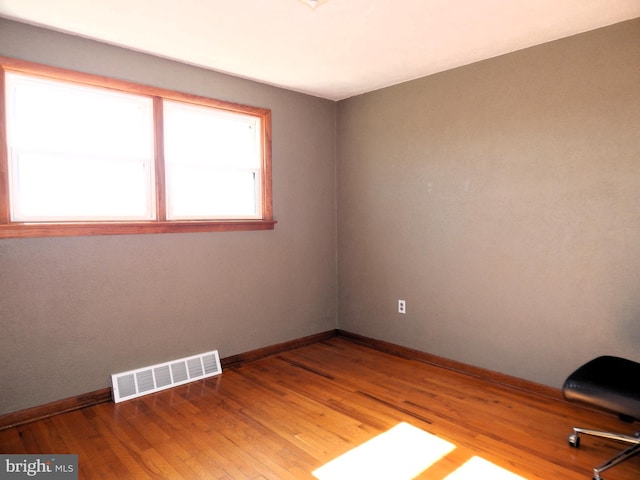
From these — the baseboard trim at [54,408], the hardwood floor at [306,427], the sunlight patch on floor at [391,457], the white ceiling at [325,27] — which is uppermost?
the white ceiling at [325,27]

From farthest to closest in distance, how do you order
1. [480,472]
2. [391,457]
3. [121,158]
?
1. [121,158]
2. [391,457]
3. [480,472]

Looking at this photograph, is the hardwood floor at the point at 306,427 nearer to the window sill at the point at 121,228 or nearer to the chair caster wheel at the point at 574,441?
the chair caster wheel at the point at 574,441

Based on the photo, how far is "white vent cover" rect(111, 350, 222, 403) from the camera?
285cm

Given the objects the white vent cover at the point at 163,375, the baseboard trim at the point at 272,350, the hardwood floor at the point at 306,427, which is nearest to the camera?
the hardwood floor at the point at 306,427

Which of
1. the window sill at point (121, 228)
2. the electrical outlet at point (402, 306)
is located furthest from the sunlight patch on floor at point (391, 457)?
the window sill at point (121, 228)

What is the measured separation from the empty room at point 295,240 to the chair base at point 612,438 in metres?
0.02

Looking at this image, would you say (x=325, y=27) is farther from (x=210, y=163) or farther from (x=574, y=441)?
(x=574, y=441)

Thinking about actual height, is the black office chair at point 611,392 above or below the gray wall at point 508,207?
below

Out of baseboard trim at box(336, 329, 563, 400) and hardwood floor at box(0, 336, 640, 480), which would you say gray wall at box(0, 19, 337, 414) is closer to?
hardwood floor at box(0, 336, 640, 480)

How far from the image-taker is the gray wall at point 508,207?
2549mm

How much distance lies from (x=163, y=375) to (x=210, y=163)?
1664mm

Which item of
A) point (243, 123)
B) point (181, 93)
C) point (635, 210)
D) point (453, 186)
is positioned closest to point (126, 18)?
point (181, 93)

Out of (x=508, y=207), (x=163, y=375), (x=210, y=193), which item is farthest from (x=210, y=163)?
(x=508, y=207)

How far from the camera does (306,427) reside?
2.46m
